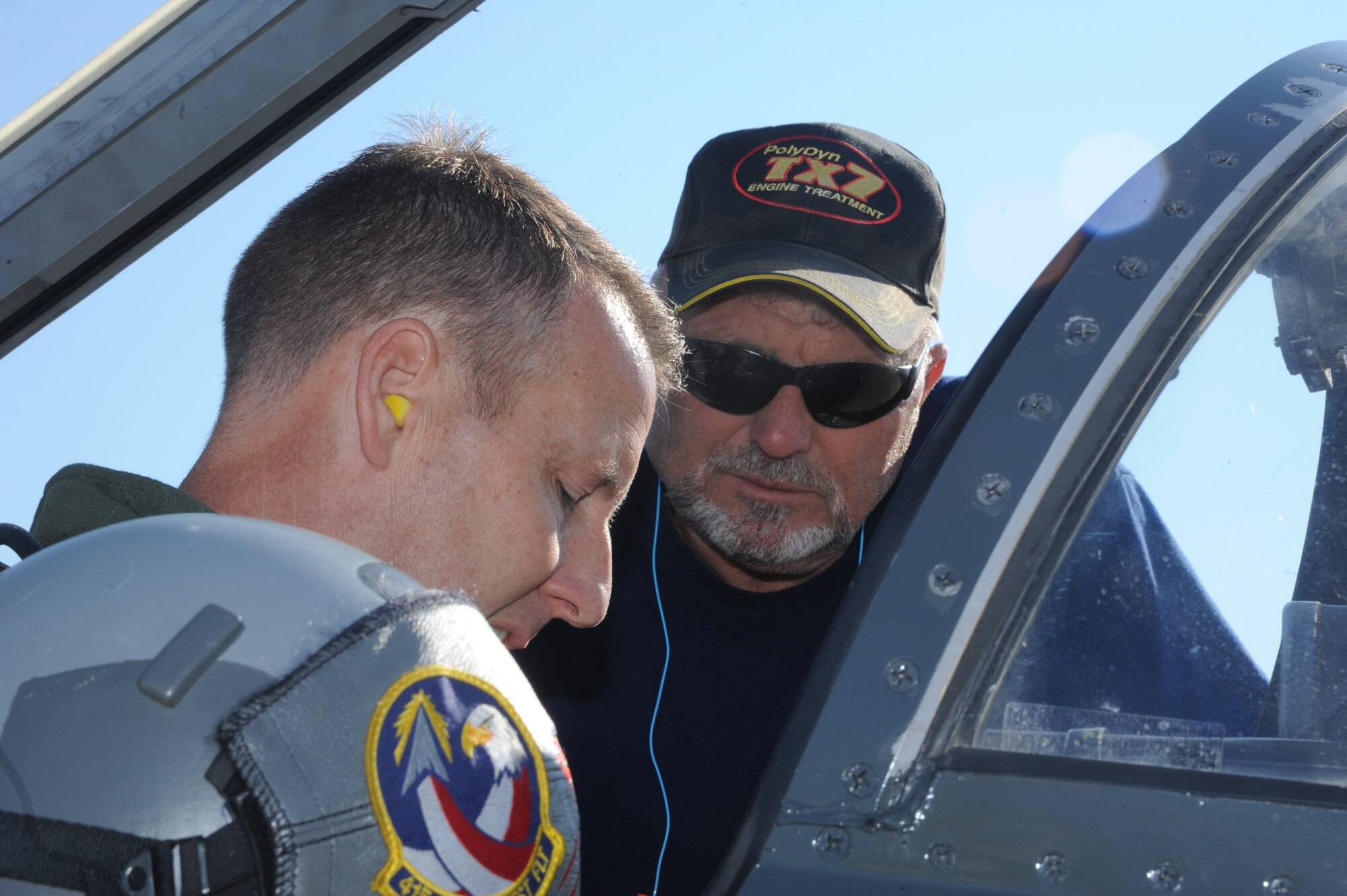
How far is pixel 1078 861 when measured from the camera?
98cm

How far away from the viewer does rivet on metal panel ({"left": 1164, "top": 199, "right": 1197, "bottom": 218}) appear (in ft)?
4.20

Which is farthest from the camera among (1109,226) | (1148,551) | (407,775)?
(1109,226)

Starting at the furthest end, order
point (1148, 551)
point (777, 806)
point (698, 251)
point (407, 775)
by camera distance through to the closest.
A: point (698, 251), point (1148, 551), point (777, 806), point (407, 775)

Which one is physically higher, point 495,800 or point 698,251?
point 698,251

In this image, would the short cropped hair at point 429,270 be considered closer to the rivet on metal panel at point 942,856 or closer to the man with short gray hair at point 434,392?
the man with short gray hair at point 434,392

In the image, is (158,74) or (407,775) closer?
(407,775)

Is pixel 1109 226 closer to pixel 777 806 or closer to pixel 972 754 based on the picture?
pixel 972 754

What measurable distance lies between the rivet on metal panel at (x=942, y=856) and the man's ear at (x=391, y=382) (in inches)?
23.1

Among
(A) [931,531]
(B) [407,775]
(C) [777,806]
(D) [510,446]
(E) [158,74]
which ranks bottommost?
(B) [407,775]

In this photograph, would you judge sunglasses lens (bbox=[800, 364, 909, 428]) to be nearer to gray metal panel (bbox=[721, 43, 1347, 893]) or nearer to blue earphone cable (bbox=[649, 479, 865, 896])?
blue earphone cable (bbox=[649, 479, 865, 896])

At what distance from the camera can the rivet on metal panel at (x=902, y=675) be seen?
1105 millimetres

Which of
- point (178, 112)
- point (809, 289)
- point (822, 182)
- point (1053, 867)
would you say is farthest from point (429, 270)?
point (178, 112)

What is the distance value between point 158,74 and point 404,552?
160cm

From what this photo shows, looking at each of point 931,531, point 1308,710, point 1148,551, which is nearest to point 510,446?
point 931,531
